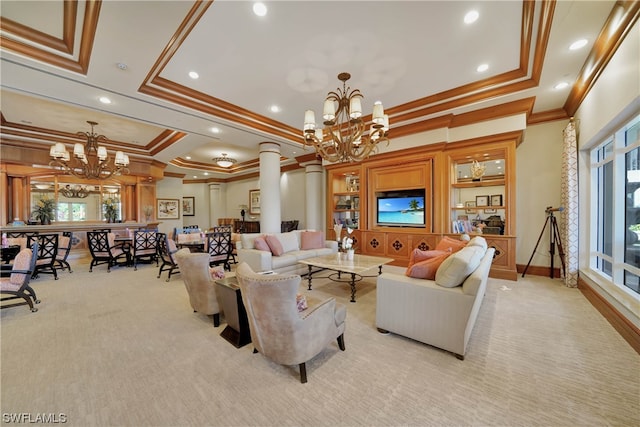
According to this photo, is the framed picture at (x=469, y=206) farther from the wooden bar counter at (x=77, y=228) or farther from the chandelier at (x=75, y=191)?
the chandelier at (x=75, y=191)

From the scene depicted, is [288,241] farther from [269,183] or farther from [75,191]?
[75,191]

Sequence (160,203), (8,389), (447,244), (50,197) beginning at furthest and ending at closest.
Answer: (160,203)
(50,197)
(447,244)
(8,389)

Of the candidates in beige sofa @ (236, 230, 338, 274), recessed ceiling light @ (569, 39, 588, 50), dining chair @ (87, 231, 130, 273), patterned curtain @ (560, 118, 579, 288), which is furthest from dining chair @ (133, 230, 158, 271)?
patterned curtain @ (560, 118, 579, 288)

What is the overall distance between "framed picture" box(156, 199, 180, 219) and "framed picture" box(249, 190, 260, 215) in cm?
309

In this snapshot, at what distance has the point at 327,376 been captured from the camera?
1907mm

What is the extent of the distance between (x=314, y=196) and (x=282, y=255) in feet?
11.7

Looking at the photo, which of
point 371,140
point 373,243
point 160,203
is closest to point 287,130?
point 371,140

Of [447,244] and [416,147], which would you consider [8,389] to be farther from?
[416,147]

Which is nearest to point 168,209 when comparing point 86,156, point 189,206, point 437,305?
point 189,206

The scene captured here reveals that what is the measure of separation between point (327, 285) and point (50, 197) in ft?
29.6

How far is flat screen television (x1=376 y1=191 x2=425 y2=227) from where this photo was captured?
5.53 m

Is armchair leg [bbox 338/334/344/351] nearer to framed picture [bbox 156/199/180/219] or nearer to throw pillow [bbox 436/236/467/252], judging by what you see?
throw pillow [bbox 436/236/467/252]

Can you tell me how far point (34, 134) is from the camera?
18.7 ft

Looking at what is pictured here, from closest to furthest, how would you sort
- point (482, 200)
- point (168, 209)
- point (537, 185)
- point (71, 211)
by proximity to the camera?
point (537, 185)
point (482, 200)
point (71, 211)
point (168, 209)
